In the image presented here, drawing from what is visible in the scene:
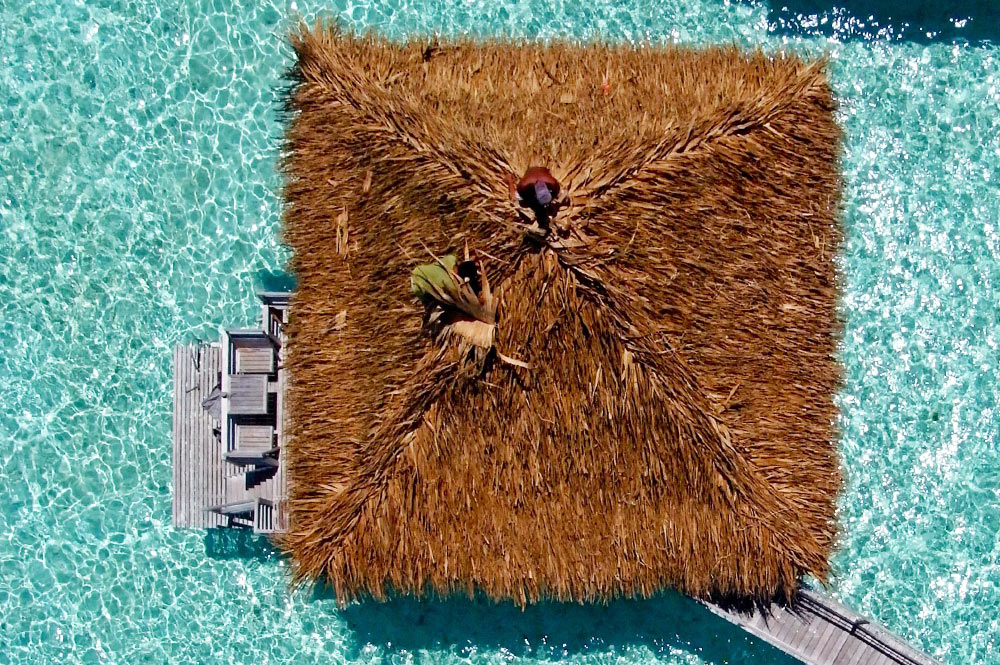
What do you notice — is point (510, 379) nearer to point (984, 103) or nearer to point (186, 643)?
point (186, 643)

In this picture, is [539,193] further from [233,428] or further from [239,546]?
[239,546]

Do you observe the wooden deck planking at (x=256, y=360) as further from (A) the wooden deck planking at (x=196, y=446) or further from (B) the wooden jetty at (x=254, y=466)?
(A) the wooden deck planking at (x=196, y=446)

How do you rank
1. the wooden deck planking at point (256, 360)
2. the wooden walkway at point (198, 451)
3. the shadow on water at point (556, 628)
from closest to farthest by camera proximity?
the wooden deck planking at point (256, 360), the wooden walkway at point (198, 451), the shadow on water at point (556, 628)

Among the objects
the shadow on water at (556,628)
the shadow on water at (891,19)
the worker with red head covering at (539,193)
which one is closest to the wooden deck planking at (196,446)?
the shadow on water at (556,628)

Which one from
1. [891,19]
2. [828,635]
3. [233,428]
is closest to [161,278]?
[233,428]

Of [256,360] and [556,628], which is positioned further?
[556,628]

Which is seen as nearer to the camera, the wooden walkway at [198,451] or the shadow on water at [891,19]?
the wooden walkway at [198,451]
